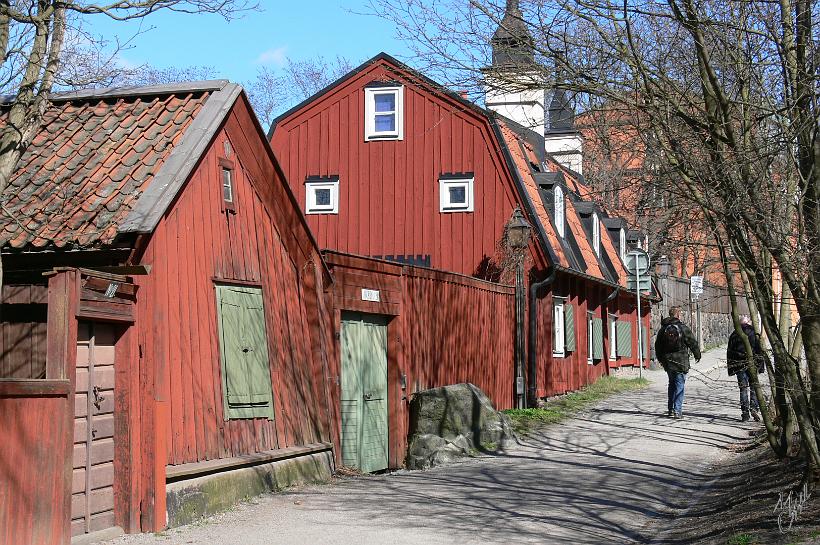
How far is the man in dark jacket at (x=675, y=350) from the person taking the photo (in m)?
19.2

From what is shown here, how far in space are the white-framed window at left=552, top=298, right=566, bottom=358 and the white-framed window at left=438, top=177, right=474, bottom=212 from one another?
126 inches

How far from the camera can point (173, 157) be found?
10781 millimetres

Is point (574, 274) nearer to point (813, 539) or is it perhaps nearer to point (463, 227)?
point (463, 227)

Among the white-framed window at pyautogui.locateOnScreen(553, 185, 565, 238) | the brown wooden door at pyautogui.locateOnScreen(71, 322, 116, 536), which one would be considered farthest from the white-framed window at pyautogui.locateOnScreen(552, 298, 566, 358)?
the brown wooden door at pyautogui.locateOnScreen(71, 322, 116, 536)

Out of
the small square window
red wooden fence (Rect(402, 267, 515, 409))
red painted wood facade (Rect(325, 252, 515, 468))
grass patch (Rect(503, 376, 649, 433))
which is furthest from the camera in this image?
grass patch (Rect(503, 376, 649, 433))

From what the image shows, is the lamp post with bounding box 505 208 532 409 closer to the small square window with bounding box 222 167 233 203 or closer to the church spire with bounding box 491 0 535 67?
the small square window with bounding box 222 167 233 203

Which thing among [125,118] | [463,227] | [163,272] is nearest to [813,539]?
[163,272]

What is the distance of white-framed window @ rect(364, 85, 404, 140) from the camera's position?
26469mm

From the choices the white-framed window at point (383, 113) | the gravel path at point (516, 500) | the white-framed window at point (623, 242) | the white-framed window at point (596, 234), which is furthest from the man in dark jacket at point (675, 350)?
the white-framed window at point (623, 242)

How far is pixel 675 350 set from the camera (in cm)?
1948

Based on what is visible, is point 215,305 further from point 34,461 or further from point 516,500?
point 516,500

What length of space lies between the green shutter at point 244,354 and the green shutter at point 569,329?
15.5 m

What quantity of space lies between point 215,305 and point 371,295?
155 inches

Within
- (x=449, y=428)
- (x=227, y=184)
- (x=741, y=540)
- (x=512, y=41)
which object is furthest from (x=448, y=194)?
(x=741, y=540)
